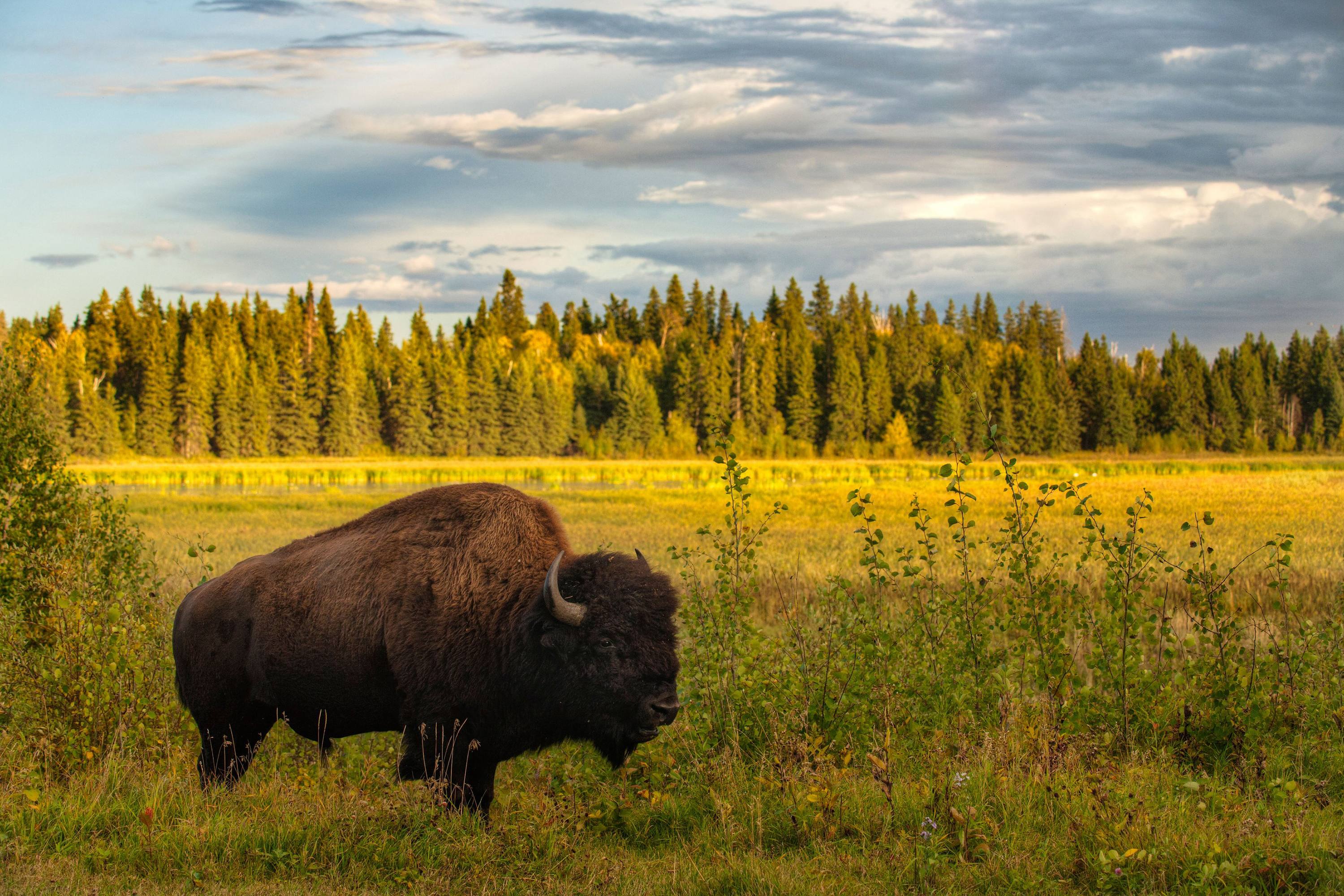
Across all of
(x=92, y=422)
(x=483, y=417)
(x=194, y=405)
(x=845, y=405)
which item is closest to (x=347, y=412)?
(x=483, y=417)

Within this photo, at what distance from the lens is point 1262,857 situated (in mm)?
5172

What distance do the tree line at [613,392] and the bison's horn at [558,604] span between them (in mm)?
87789

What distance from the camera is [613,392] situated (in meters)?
108

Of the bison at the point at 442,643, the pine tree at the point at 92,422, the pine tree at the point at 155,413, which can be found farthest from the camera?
the pine tree at the point at 155,413

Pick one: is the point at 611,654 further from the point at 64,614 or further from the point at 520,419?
the point at 520,419

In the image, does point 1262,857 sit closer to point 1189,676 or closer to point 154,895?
point 1189,676

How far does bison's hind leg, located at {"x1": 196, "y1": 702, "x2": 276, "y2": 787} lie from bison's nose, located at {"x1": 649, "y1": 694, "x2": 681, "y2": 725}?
295 cm

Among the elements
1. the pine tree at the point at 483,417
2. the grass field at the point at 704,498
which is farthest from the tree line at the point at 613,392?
the grass field at the point at 704,498

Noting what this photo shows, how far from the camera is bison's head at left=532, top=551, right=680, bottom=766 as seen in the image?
5941mm

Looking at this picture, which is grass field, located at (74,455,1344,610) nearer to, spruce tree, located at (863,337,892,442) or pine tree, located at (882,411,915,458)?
pine tree, located at (882,411,915,458)

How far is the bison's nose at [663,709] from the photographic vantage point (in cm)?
583

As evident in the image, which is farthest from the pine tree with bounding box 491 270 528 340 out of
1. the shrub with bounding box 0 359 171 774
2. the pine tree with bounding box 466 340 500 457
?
the shrub with bounding box 0 359 171 774

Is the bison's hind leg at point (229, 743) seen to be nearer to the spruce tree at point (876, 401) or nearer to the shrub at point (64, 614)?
the shrub at point (64, 614)

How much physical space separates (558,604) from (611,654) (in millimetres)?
475
